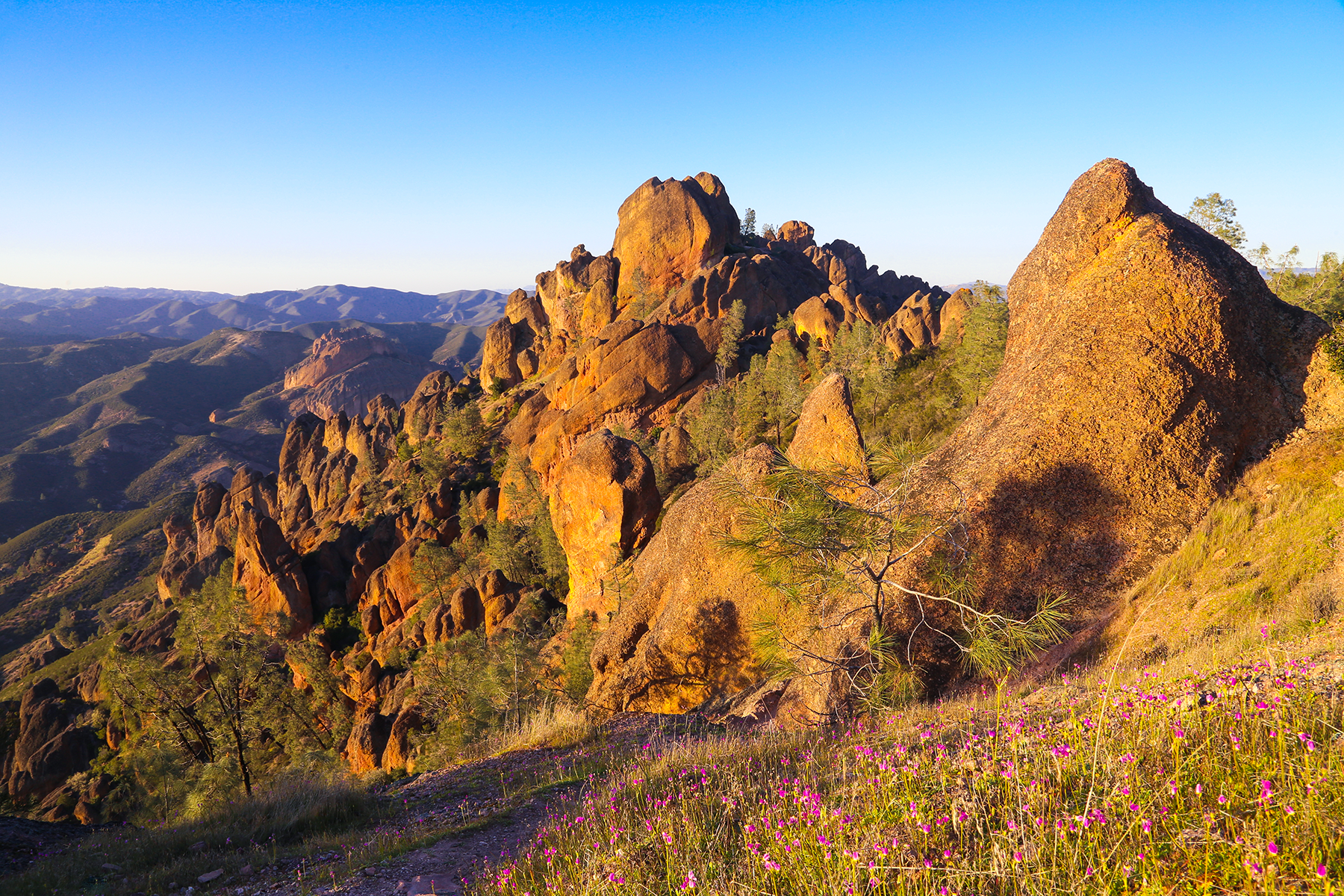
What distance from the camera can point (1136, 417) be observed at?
1050 centimetres

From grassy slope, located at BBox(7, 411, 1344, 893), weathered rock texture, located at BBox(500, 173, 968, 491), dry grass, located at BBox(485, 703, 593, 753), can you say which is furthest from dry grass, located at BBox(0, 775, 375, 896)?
weathered rock texture, located at BBox(500, 173, 968, 491)

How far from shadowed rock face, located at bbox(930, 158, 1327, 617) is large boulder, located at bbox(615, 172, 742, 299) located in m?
67.9

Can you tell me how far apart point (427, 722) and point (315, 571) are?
34784 millimetres

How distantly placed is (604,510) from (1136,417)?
2024 centimetres

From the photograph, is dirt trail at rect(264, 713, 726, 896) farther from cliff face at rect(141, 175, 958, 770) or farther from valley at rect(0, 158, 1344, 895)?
cliff face at rect(141, 175, 958, 770)

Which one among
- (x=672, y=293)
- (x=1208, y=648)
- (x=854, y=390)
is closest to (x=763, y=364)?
(x=854, y=390)

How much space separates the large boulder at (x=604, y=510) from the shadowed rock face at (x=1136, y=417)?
17009 millimetres

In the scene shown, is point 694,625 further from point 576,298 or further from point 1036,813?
point 576,298

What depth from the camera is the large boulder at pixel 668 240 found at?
77.2 m

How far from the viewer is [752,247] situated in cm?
8950

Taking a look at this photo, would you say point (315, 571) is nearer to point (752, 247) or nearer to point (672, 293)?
point (672, 293)

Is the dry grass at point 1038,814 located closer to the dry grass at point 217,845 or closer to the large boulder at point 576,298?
the dry grass at point 217,845

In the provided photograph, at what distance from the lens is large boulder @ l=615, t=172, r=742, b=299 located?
77.2 m

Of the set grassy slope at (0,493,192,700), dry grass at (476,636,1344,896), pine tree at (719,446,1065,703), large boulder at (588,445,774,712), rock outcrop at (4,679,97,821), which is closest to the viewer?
dry grass at (476,636,1344,896)
